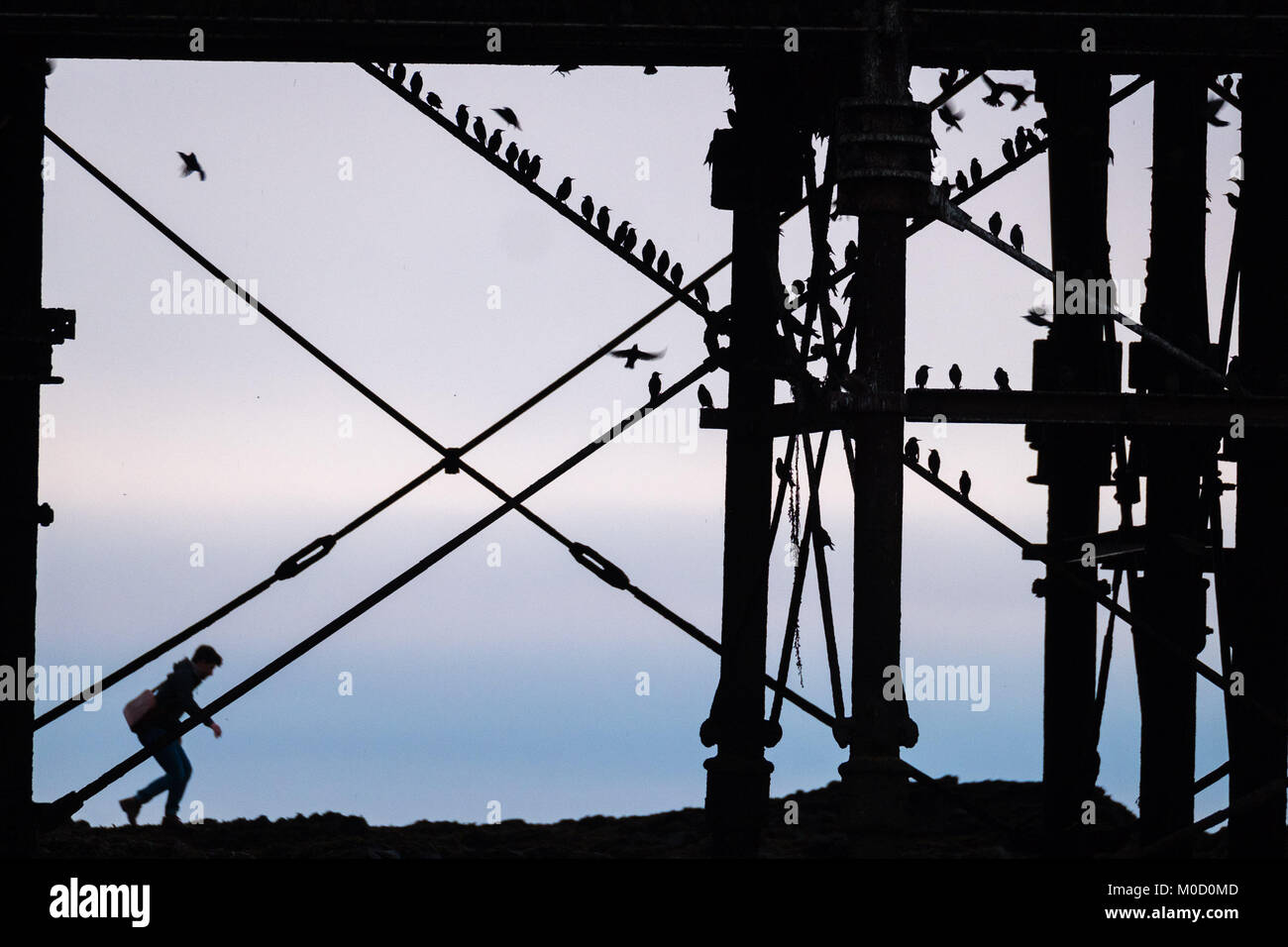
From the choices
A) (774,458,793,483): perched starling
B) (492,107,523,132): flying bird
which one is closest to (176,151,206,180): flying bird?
(492,107,523,132): flying bird

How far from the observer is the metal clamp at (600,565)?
12164 mm

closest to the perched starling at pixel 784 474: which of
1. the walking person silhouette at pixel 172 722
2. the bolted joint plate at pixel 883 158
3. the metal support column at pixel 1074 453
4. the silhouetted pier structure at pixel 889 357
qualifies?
the silhouetted pier structure at pixel 889 357

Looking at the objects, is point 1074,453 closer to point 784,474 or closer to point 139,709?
point 784,474

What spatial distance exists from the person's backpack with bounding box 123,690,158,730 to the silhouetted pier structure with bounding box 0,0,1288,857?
4.66 m

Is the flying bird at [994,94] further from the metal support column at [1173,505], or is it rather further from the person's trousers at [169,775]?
the person's trousers at [169,775]

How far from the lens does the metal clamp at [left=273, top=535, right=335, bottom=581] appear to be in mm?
11961

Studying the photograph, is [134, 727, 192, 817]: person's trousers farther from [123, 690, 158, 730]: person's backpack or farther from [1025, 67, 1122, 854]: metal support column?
[1025, 67, 1122, 854]: metal support column

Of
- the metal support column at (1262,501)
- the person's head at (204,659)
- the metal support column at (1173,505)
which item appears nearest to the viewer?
the metal support column at (1262,501)

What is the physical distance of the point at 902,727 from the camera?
9500mm

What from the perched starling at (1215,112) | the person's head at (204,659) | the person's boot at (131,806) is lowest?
the person's boot at (131,806)

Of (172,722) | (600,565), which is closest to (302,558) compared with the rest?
(600,565)
